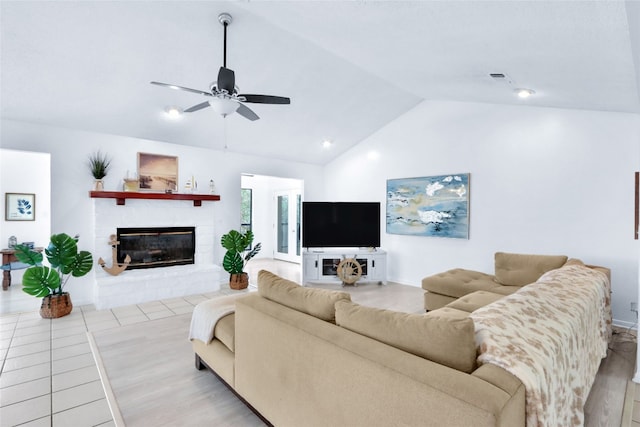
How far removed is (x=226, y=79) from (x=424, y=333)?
234 centimetres

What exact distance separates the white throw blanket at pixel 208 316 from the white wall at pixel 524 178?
378 centimetres

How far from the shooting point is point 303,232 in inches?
232

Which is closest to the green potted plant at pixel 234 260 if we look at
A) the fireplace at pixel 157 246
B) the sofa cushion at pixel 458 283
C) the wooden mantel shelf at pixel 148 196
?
the fireplace at pixel 157 246

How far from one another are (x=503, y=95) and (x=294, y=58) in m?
2.54

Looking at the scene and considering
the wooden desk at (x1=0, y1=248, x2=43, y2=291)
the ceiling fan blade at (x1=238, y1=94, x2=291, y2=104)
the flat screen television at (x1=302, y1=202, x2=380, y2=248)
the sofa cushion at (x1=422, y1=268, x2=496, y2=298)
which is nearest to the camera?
the ceiling fan blade at (x1=238, y1=94, x2=291, y2=104)

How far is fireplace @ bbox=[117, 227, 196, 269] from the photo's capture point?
4.91 m

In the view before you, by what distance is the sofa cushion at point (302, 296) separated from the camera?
5.78 ft

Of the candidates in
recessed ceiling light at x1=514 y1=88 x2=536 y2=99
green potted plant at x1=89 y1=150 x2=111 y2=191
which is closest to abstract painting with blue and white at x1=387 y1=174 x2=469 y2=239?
recessed ceiling light at x1=514 y1=88 x2=536 y2=99

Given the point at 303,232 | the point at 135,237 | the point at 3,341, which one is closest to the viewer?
the point at 3,341

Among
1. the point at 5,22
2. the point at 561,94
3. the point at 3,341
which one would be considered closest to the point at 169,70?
the point at 5,22

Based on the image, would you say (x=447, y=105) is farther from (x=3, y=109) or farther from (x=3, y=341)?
(x=3, y=341)

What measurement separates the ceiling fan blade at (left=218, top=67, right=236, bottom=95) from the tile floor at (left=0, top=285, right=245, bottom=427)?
2.49m

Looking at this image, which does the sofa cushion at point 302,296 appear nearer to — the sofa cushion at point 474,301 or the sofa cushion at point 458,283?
the sofa cushion at point 474,301

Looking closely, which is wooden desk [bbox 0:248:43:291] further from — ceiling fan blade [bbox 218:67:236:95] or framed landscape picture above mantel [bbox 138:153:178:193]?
ceiling fan blade [bbox 218:67:236:95]
